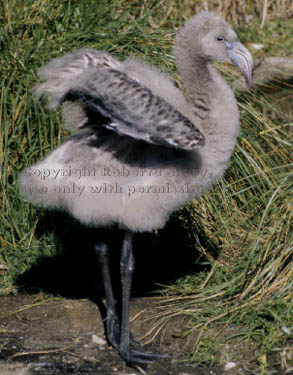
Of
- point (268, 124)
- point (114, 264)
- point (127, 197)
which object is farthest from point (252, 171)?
point (127, 197)

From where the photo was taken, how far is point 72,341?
4.68 meters

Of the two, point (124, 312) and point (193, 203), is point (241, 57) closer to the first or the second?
point (193, 203)

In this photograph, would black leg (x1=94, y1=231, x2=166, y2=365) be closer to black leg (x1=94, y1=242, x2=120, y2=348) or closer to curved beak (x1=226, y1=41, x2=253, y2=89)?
black leg (x1=94, y1=242, x2=120, y2=348)

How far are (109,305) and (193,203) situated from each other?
125cm

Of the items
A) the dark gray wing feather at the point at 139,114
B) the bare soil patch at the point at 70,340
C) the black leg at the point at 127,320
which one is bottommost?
the bare soil patch at the point at 70,340

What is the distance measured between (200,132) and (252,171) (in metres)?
1.65

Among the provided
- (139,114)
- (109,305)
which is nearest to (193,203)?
(109,305)

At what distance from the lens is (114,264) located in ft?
18.5

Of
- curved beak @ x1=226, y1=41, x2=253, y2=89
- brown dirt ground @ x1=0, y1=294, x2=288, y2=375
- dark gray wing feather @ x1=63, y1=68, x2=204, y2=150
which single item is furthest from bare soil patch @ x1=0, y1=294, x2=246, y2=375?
curved beak @ x1=226, y1=41, x2=253, y2=89

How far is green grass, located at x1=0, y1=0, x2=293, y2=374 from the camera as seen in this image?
475cm

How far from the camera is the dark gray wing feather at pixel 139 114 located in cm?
409

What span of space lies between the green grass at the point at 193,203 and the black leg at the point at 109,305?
391 mm

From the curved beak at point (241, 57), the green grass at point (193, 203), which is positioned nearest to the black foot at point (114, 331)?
the green grass at point (193, 203)

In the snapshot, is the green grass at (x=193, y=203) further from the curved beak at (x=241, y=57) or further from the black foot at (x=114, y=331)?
the curved beak at (x=241, y=57)
